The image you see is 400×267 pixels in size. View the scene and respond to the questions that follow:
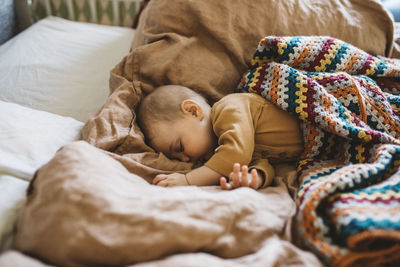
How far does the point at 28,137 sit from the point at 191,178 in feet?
1.50

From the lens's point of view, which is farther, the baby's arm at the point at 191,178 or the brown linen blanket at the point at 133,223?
the baby's arm at the point at 191,178

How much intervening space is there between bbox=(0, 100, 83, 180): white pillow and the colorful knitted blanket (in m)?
0.61

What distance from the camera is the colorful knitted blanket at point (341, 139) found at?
23.8 inches

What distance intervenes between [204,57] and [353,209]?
0.69 metres

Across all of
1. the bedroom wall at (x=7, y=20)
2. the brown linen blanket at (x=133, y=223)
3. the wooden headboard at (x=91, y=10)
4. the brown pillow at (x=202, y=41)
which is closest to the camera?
the brown linen blanket at (x=133, y=223)

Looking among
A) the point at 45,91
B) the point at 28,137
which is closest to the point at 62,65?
the point at 45,91

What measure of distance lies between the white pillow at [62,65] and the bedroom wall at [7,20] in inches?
8.2

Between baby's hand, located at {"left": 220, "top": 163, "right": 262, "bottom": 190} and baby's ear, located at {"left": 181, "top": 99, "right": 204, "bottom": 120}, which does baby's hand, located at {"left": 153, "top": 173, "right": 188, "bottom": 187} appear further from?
baby's ear, located at {"left": 181, "top": 99, "right": 204, "bottom": 120}

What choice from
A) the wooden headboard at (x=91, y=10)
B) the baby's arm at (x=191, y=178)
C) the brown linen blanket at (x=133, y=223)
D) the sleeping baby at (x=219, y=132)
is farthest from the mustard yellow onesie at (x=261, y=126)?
the wooden headboard at (x=91, y=10)

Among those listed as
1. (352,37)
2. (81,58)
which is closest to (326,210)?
(352,37)

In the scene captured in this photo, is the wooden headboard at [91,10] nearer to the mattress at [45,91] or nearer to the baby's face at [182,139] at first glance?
the mattress at [45,91]

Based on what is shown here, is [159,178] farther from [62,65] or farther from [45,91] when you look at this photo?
[62,65]

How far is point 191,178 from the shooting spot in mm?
846

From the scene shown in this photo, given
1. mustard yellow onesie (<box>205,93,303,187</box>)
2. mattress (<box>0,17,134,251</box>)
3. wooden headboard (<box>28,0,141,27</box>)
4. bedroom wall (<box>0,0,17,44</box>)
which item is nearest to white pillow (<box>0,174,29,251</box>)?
mattress (<box>0,17,134,251</box>)
